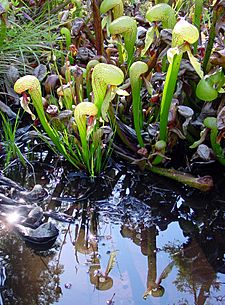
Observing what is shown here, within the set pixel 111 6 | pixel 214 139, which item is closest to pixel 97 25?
pixel 111 6

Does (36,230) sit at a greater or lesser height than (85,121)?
lesser

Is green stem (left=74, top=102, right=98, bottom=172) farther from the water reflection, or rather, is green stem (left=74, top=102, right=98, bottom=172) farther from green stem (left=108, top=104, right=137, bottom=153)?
the water reflection

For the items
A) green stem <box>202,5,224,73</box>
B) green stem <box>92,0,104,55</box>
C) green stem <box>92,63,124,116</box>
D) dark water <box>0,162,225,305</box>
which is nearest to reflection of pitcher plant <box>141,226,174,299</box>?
dark water <box>0,162,225,305</box>

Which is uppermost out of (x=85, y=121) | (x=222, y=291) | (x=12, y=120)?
(x=85, y=121)

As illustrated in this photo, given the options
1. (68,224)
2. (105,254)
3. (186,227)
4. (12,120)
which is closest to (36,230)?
(68,224)

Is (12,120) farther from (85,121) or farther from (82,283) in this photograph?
(82,283)

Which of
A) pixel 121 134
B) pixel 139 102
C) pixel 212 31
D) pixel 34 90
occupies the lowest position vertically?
pixel 121 134

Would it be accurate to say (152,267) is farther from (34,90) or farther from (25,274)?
(34,90)

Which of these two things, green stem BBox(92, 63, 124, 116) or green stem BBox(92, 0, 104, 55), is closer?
green stem BBox(92, 63, 124, 116)

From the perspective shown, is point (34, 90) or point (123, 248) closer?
point (123, 248)
